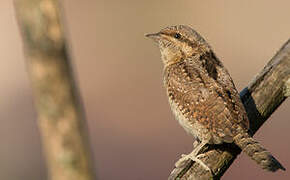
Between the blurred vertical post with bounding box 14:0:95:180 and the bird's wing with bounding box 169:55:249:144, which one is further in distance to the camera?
the bird's wing with bounding box 169:55:249:144

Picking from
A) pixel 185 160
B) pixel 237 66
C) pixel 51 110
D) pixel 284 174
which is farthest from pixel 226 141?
pixel 237 66

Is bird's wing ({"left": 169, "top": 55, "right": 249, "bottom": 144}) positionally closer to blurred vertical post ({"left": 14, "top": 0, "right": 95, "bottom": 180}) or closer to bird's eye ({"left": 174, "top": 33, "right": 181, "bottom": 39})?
bird's eye ({"left": 174, "top": 33, "right": 181, "bottom": 39})

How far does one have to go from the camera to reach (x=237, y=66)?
31.4 ft

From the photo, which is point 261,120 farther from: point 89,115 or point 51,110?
point 89,115

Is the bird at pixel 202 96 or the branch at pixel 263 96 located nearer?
the branch at pixel 263 96

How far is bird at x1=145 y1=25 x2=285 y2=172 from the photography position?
10.5 feet

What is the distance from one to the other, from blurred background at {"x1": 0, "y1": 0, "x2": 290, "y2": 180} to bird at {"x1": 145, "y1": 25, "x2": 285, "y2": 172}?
11.0 feet

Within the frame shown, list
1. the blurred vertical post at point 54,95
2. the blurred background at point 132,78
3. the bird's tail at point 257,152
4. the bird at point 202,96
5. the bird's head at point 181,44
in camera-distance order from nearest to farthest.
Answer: the blurred vertical post at point 54,95 → the bird's tail at point 257,152 → the bird at point 202,96 → the bird's head at point 181,44 → the blurred background at point 132,78

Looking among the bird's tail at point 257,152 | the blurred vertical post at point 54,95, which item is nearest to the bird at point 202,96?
the bird's tail at point 257,152

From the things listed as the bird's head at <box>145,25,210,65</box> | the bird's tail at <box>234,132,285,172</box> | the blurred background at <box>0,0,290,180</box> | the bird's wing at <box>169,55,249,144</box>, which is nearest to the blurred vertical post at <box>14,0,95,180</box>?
the bird's tail at <box>234,132,285,172</box>

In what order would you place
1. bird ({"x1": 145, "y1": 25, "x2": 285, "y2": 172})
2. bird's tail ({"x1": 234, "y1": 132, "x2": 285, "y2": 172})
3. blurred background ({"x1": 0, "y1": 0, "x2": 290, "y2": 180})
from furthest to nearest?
blurred background ({"x1": 0, "y1": 0, "x2": 290, "y2": 180})
bird ({"x1": 145, "y1": 25, "x2": 285, "y2": 172})
bird's tail ({"x1": 234, "y1": 132, "x2": 285, "y2": 172})

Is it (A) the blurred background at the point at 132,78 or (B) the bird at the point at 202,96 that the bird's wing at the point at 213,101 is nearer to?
(B) the bird at the point at 202,96

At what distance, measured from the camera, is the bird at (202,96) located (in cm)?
320

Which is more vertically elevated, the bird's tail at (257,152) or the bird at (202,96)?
the bird at (202,96)
